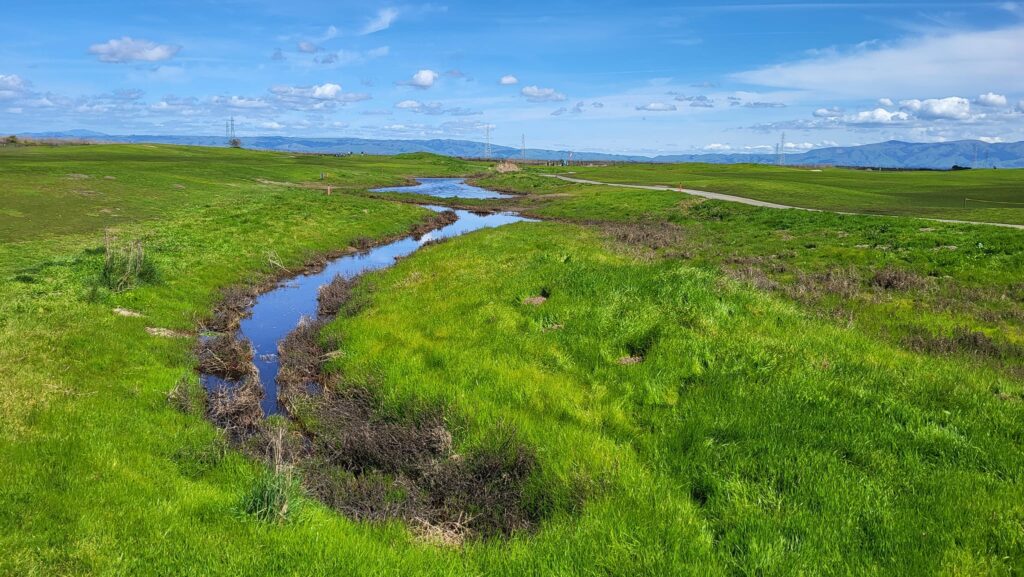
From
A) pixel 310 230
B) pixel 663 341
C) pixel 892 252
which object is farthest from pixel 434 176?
pixel 663 341

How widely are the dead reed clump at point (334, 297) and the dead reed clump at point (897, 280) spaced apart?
21.5 metres

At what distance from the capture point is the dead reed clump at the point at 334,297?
71.6ft

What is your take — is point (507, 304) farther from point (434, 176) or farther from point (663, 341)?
point (434, 176)

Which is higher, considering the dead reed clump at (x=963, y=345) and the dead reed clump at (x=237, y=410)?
the dead reed clump at (x=963, y=345)

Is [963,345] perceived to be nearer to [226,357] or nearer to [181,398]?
[181,398]

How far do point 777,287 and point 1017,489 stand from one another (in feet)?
47.4

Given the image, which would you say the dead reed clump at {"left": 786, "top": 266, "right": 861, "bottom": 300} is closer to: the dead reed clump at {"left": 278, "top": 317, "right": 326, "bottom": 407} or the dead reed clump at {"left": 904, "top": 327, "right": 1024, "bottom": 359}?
the dead reed clump at {"left": 904, "top": 327, "right": 1024, "bottom": 359}

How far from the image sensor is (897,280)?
21.0 metres

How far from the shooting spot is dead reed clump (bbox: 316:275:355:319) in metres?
21.8

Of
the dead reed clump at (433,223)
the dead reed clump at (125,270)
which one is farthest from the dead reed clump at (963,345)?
the dead reed clump at (433,223)

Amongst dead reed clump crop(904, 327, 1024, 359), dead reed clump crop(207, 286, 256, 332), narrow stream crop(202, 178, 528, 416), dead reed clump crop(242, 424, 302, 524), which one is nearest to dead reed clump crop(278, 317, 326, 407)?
narrow stream crop(202, 178, 528, 416)

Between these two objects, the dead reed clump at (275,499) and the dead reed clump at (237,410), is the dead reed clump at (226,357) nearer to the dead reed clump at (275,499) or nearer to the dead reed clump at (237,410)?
the dead reed clump at (237,410)

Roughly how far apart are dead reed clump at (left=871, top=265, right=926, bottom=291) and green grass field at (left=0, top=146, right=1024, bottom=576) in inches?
4.9

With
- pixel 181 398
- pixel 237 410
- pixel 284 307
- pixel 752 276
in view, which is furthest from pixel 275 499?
pixel 752 276
